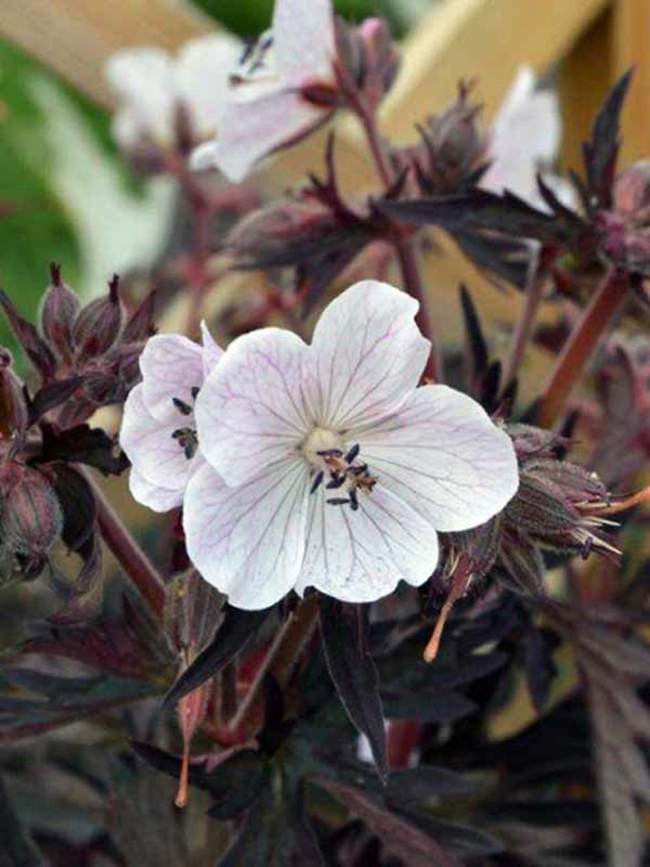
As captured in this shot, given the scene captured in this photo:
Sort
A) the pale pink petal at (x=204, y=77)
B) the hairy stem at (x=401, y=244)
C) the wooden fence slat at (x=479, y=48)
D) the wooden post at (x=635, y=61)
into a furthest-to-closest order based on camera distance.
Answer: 1. the wooden post at (x=635, y=61)
2. the wooden fence slat at (x=479, y=48)
3. the pale pink petal at (x=204, y=77)
4. the hairy stem at (x=401, y=244)

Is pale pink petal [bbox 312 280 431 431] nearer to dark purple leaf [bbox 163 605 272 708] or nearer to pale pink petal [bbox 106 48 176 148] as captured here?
dark purple leaf [bbox 163 605 272 708]

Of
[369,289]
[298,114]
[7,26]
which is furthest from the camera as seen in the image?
[7,26]

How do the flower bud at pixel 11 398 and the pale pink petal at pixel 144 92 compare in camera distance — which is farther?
the pale pink petal at pixel 144 92

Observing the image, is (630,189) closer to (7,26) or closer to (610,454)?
→ (610,454)

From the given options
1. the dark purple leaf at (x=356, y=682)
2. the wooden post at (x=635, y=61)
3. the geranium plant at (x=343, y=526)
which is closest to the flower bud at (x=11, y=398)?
the geranium plant at (x=343, y=526)

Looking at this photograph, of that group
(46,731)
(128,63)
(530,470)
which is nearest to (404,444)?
(530,470)

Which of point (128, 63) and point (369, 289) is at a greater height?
point (369, 289)

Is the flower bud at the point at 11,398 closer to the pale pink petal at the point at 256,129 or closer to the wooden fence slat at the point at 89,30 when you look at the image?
the pale pink petal at the point at 256,129
